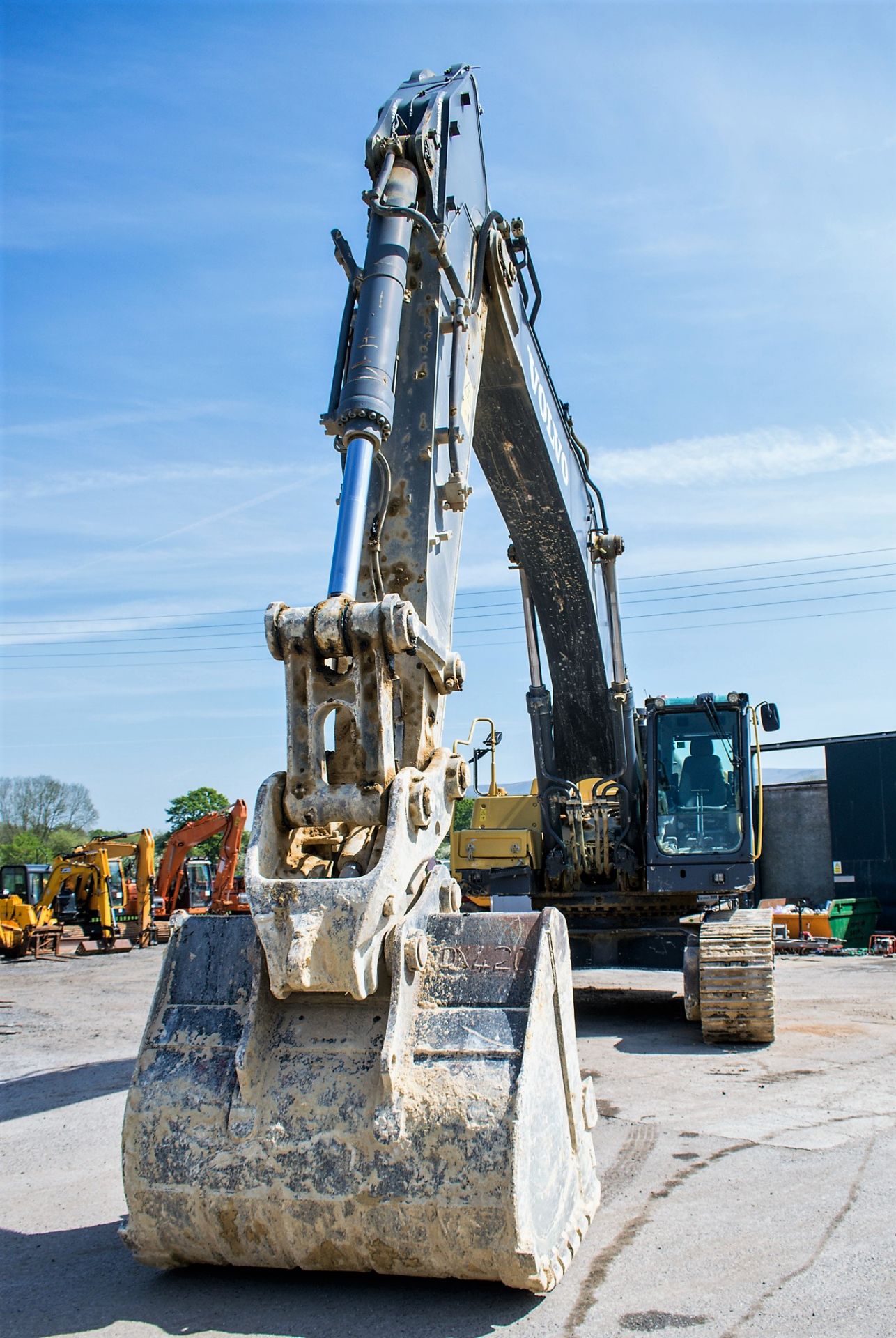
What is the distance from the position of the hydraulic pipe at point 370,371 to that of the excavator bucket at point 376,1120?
1454mm

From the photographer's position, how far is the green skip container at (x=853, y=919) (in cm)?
1920

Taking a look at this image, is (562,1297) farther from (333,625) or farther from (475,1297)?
(333,625)

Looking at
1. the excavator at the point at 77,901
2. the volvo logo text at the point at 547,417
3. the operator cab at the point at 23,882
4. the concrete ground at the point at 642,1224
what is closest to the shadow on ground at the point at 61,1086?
the concrete ground at the point at 642,1224

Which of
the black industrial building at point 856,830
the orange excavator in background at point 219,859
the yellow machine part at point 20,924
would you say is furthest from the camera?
the black industrial building at point 856,830

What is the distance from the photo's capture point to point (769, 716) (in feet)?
29.3

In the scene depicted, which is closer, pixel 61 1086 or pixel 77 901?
pixel 61 1086

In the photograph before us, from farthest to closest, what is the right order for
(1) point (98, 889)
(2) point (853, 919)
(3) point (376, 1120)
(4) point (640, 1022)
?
1. (1) point (98, 889)
2. (2) point (853, 919)
3. (4) point (640, 1022)
4. (3) point (376, 1120)

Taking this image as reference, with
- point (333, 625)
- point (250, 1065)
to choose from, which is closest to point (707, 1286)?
point (250, 1065)

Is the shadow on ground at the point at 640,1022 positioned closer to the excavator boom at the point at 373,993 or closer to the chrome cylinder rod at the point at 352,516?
the excavator boom at the point at 373,993

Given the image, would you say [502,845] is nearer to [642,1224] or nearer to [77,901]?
[642,1224]

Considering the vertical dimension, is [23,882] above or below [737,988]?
below

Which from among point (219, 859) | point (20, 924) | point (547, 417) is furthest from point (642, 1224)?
point (219, 859)

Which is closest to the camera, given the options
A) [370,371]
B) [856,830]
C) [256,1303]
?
[256,1303]

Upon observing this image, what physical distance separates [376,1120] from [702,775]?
6226 mm
